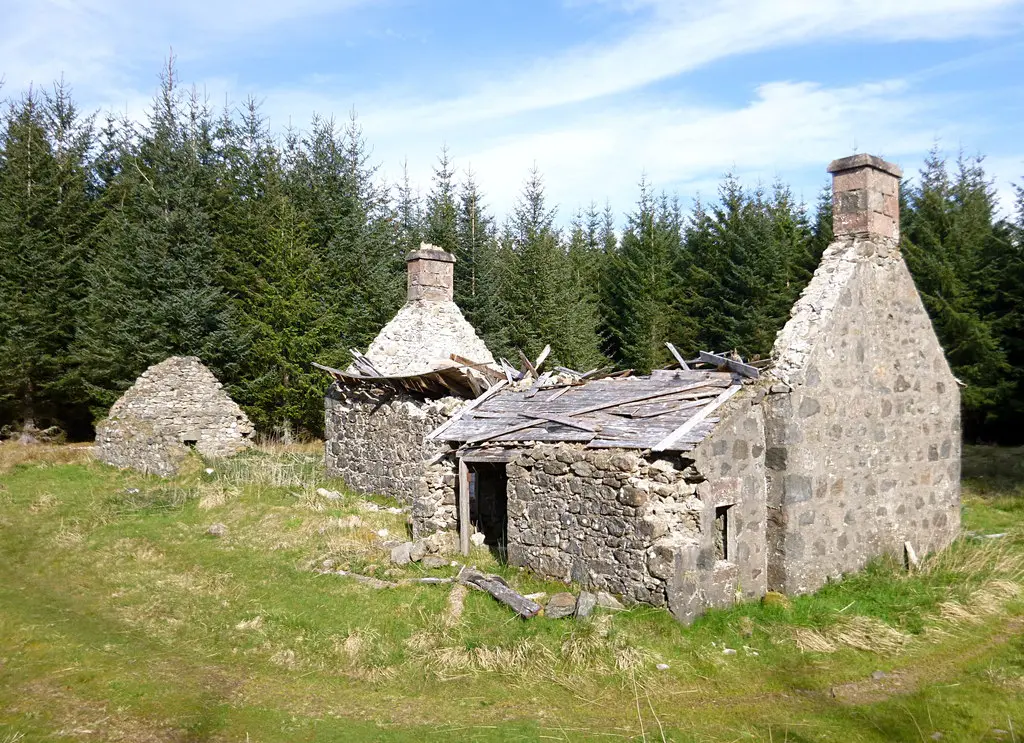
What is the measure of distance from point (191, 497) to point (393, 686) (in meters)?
9.55

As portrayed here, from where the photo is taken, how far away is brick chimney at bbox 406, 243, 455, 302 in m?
16.1

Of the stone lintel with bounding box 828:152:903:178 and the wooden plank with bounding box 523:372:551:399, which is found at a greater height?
the stone lintel with bounding box 828:152:903:178

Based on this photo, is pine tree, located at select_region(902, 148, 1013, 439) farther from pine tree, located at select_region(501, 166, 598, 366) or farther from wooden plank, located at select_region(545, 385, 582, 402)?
wooden plank, located at select_region(545, 385, 582, 402)

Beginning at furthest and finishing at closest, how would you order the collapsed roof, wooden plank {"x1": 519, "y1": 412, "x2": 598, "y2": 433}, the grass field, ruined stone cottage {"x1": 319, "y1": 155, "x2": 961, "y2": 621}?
wooden plank {"x1": 519, "y1": 412, "x2": 598, "y2": 433}
the collapsed roof
ruined stone cottage {"x1": 319, "y1": 155, "x2": 961, "y2": 621}
the grass field

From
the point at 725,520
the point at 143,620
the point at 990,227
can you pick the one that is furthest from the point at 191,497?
the point at 990,227

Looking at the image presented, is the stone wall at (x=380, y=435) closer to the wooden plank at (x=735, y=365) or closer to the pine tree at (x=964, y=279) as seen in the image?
the wooden plank at (x=735, y=365)

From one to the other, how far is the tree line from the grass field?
12.9 m

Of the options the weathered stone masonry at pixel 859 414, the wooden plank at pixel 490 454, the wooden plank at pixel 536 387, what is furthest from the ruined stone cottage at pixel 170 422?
the weathered stone masonry at pixel 859 414

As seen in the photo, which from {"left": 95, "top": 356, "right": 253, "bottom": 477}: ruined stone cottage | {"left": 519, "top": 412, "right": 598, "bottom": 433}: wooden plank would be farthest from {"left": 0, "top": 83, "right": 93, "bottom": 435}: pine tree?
{"left": 519, "top": 412, "right": 598, "bottom": 433}: wooden plank

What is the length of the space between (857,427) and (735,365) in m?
2.09

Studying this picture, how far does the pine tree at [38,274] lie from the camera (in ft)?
78.7

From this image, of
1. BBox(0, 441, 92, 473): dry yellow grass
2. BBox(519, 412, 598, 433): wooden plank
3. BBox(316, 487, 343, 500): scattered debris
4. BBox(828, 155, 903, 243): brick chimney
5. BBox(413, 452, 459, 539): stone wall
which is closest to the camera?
BBox(519, 412, 598, 433): wooden plank

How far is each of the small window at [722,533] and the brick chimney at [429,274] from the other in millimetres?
9013

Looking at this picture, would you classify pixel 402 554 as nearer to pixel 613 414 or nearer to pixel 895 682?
pixel 613 414
